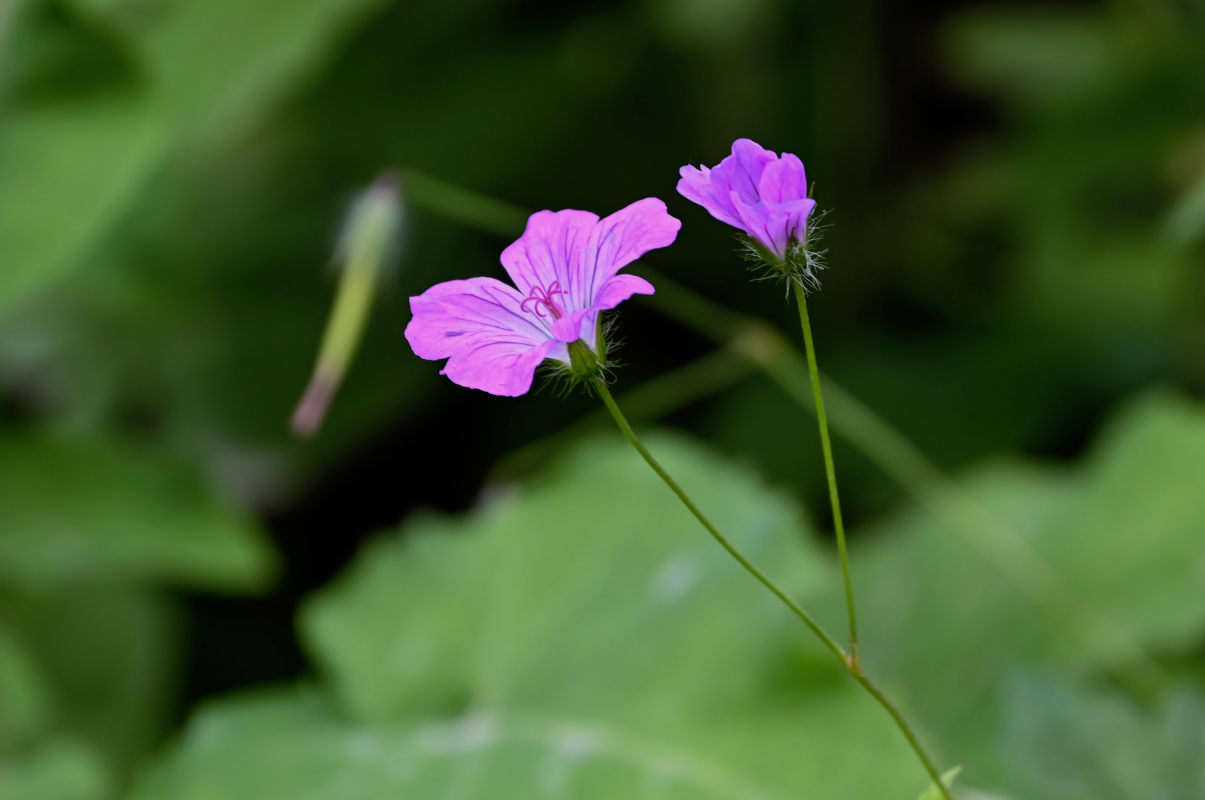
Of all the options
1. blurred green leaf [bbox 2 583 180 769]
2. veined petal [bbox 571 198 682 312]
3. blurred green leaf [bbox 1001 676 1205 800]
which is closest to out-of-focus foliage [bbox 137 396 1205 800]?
blurred green leaf [bbox 1001 676 1205 800]

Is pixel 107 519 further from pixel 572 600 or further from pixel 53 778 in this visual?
pixel 572 600

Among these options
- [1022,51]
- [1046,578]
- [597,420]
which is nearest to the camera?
[1046,578]

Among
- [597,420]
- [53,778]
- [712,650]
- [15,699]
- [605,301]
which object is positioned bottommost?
[605,301]

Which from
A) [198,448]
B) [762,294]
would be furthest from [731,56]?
[198,448]

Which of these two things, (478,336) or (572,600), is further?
(572,600)

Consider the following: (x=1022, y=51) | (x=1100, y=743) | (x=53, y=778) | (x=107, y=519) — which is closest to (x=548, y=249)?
(x=1100, y=743)

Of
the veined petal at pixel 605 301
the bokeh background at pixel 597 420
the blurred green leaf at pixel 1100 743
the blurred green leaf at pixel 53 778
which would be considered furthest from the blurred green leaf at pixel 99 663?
the veined petal at pixel 605 301

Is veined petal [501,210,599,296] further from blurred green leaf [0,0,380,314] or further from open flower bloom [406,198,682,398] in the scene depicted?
blurred green leaf [0,0,380,314]

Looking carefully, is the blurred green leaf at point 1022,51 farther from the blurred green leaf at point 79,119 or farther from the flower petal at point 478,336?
the flower petal at point 478,336
